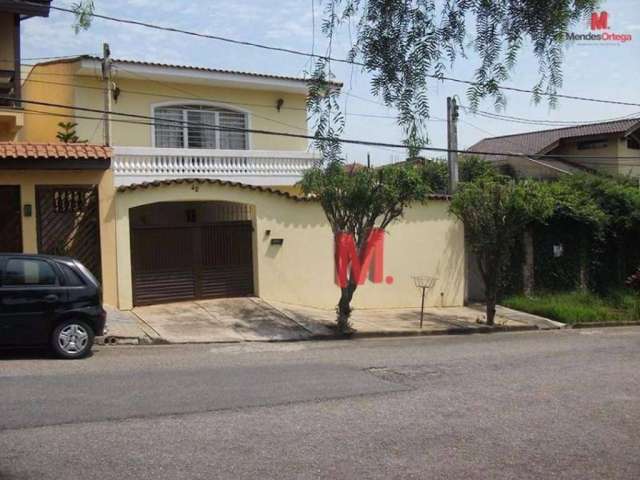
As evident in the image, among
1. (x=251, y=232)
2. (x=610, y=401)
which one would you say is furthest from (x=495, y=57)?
(x=251, y=232)

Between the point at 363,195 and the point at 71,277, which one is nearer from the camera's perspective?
the point at 71,277

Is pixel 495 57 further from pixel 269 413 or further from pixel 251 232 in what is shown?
pixel 251 232

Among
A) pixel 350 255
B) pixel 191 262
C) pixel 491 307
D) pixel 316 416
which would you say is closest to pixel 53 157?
pixel 191 262

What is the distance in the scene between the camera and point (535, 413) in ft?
25.2

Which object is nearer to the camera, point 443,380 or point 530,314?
point 443,380

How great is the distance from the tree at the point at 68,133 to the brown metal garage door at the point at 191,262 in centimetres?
371

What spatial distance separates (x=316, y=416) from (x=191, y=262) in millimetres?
9859

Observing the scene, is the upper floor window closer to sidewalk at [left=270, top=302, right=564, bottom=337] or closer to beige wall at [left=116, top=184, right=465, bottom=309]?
beige wall at [left=116, top=184, right=465, bottom=309]

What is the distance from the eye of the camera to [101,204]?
15.5m

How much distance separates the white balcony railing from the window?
17.9m

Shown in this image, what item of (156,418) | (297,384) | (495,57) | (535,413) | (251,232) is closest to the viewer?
(495,57)

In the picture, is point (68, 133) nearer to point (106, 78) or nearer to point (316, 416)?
point (106, 78)

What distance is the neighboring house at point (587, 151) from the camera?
31.9 meters

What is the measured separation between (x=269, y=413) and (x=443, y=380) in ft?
10.0
